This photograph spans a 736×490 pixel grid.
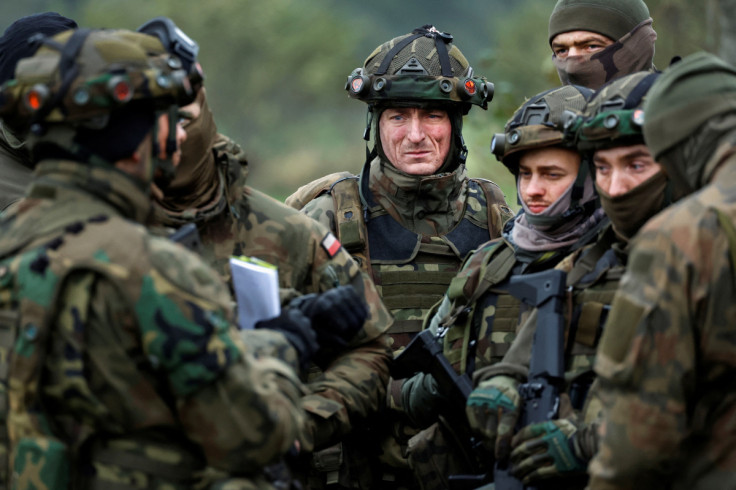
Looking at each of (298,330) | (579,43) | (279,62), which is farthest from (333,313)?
(279,62)

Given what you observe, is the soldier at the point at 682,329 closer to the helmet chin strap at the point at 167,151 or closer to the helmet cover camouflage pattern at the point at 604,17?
the helmet chin strap at the point at 167,151

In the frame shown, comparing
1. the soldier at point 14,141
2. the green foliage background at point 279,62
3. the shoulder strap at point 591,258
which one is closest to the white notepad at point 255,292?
the shoulder strap at point 591,258

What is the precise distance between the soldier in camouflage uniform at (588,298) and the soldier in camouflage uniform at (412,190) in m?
1.39

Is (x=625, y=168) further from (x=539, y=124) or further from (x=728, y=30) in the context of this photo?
(x=728, y=30)

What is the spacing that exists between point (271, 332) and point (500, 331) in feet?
5.29

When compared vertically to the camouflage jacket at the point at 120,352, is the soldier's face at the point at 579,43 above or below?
above

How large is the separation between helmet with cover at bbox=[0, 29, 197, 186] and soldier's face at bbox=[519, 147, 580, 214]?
2.10 m

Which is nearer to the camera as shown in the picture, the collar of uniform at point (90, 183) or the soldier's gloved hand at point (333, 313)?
the collar of uniform at point (90, 183)

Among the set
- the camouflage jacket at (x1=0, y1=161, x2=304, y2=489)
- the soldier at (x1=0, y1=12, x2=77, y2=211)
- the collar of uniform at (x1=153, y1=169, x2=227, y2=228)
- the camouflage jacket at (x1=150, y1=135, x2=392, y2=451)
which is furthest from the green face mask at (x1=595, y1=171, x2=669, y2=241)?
the soldier at (x1=0, y1=12, x2=77, y2=211)

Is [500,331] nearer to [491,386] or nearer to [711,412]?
[491,386]

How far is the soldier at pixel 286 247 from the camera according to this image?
188 inches

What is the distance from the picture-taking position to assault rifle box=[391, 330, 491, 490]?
501 cm

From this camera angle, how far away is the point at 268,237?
4918mm

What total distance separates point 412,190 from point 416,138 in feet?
0.98
